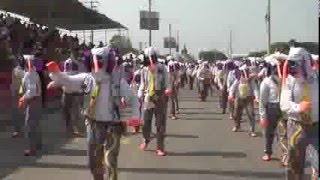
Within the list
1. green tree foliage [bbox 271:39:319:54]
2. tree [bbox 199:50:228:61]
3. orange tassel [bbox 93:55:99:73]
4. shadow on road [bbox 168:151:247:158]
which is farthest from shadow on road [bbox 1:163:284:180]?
tree [bbox 199:50:228:61]

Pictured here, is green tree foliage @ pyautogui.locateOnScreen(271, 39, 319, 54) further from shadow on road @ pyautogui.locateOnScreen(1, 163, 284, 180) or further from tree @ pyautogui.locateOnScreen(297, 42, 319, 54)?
shadow on road @ pyautogui.locateOnScreen(1, 163, 284, 180)

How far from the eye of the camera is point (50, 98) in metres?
21.1

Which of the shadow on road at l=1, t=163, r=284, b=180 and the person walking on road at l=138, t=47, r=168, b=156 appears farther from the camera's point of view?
the person walking on road at l=138, t=47, r=168, b=156

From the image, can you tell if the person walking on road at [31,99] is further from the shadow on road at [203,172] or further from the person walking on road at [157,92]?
the person walking on road at [157,92]

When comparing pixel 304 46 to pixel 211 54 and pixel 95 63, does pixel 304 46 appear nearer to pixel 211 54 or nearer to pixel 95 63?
pixel 95 63

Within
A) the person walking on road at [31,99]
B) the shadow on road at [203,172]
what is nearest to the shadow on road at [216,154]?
the shadow on road at [203,172]

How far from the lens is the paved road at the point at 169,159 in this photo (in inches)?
400

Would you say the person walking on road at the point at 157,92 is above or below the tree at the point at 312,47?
below

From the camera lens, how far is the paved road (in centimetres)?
1016

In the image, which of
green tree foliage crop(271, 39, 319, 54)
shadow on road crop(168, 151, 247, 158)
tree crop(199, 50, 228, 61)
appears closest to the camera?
green tree foliage crop(271, 39, 319, 54)

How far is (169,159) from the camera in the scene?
1180 centimetres

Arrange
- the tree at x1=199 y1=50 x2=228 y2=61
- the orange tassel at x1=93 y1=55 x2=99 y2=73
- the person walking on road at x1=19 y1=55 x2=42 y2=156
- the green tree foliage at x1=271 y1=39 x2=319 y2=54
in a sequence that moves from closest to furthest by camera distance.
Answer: the green tree foliage at x1=271 y1=39 x2=319 y2=54, the orange tassel at x1=93 y1=55 x2=99 y2=73, the person walking on road at x1=19 y1=55 x2=42 y2=156, the tree at x1=199 y1=50 x2=228 y2=61

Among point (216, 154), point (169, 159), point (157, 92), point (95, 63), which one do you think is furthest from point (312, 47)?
point (216, 154)

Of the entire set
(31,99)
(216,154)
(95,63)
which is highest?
(95,63)
